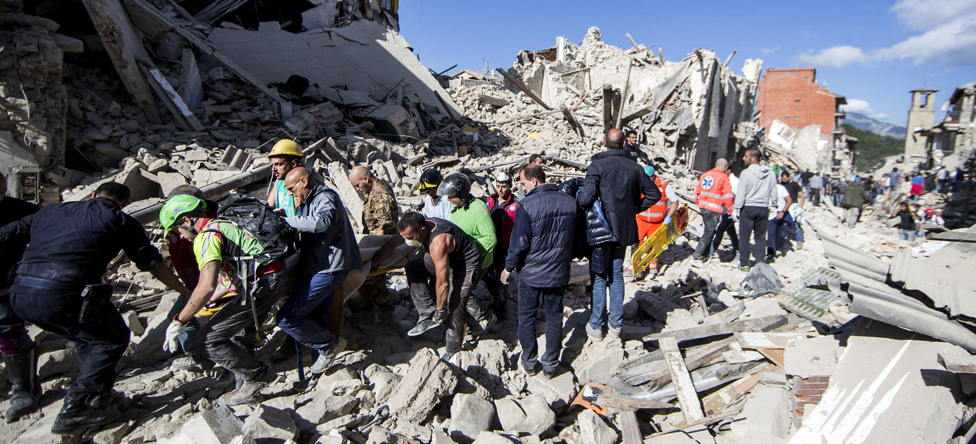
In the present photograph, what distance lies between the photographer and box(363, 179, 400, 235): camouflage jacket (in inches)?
167

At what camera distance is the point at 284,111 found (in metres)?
9.43

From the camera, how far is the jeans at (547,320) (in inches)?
141

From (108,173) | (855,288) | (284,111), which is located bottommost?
(855,288)

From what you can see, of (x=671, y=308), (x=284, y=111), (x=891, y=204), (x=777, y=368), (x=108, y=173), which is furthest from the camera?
(x=891, y=204)

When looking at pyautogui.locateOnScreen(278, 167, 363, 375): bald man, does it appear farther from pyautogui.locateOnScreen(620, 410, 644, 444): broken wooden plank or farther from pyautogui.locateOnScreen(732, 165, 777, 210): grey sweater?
pyautogui.locateOnScreen(732, 165, 777, 210): grey sweater

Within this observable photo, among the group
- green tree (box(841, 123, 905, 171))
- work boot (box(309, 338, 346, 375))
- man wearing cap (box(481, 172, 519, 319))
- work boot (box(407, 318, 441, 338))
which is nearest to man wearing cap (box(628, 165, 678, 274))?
man wearing cap (box(481, 172, 519, 319))

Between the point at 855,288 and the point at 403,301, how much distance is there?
Answer: 3907 millimetres

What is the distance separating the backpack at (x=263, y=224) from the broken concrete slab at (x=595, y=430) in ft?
7.55

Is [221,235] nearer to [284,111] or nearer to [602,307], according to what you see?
[602,307]

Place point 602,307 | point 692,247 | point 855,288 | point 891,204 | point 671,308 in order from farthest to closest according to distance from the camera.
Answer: point 891,204 < point 692,247 < point 671,308 < point 602,307 < point 855,288

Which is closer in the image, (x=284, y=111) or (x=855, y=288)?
(x=855, y=288)

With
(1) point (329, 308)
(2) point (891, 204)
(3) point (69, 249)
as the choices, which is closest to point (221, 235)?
(3) point (69, 249)

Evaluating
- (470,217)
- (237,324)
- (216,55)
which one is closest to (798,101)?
(216,55)

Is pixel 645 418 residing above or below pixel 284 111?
below
